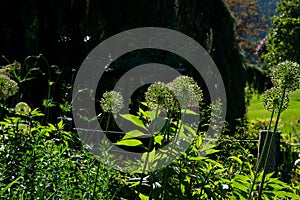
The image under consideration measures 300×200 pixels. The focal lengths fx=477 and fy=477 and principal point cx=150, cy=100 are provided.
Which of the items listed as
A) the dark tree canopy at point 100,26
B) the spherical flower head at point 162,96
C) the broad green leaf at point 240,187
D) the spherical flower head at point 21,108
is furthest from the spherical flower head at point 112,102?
the dark tree canopy at point 100,26

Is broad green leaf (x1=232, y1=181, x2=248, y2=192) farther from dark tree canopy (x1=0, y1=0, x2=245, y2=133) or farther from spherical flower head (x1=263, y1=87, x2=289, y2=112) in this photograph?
dark tree canopy (x1=0, y1=0, x2=245, y2=133)

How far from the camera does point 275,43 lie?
59.6 ft

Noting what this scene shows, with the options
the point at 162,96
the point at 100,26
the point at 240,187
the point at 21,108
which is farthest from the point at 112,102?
the point at 100,26

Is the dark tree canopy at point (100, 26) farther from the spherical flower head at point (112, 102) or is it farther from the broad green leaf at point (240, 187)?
the broad green leaf at point (240, 187)

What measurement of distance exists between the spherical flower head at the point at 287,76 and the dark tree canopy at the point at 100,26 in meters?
2.48

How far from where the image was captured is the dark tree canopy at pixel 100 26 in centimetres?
393

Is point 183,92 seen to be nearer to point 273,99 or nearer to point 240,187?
point 273,99

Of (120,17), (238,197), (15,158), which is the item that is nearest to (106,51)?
(120,17)

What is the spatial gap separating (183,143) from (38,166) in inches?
21.5

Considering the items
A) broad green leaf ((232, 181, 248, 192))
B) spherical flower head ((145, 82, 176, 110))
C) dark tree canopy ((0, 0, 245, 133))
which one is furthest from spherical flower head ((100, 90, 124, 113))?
dark tree canopy ((0, 0, 245, 133))

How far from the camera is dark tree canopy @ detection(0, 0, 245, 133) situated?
3.93 metres

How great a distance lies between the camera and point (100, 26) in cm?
454

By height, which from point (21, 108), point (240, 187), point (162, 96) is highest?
point (162, 96)

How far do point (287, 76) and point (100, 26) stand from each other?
3555 millimetres
